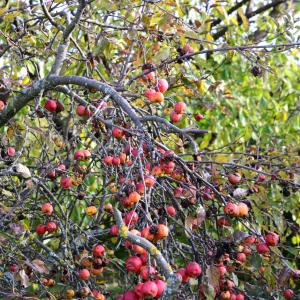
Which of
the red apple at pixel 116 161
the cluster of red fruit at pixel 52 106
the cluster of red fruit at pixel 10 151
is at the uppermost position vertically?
the cluster of red fruit at pixel 52 106

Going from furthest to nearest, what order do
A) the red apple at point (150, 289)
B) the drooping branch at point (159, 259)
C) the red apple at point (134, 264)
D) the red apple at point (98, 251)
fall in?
the red apple at point (98, 251) < the red apple at point (134, 264) < the red apple at point (150, 289) < the drooping branch at point (159, 259)

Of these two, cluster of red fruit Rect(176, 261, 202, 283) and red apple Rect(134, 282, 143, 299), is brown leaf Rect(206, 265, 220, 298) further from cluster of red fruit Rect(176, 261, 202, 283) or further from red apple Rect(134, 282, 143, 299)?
red apple Rect(134, 282, 143, 299)

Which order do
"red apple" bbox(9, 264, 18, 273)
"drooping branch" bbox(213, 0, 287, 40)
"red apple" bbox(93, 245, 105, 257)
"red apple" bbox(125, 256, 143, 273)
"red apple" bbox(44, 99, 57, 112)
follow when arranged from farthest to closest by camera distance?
"drooping branch" bbox(213, 0, 287, 40)
"red apple" bbox(44, 99, 57, 112)
"red apple" bbox(9, 264, 18, 273)
"red apple" bbox(93, 245, 105, 257)
"red apple" bbox(125, 256, 143, 273)

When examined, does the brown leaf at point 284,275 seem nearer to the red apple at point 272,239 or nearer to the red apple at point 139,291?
the red apple at point 272,239

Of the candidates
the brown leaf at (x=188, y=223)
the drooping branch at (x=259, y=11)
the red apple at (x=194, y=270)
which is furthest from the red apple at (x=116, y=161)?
the drooping branch at (x=259, y=11)

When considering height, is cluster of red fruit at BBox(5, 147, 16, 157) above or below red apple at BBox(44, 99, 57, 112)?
below

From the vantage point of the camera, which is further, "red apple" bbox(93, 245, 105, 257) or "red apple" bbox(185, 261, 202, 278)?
"red apple" bbox(93, 245, 105, 257)

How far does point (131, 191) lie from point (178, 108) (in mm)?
552

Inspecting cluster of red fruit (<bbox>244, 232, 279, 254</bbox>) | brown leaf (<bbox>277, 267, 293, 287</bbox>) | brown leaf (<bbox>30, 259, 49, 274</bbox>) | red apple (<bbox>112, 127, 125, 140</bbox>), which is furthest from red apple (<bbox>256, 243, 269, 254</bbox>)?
brown leaf (<bbox>30, 259, 49, 274</bbox>)

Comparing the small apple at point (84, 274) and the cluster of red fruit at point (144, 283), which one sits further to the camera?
the small apple at point (84, 274)

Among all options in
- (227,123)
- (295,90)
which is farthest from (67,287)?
(295,90)

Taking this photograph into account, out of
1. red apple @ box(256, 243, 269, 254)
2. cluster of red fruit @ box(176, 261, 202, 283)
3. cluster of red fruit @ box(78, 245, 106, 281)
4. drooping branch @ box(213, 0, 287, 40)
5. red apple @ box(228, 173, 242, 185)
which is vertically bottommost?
cluster of red fruit @ box(78, 245, 106, 281)

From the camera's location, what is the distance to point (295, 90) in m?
5.10

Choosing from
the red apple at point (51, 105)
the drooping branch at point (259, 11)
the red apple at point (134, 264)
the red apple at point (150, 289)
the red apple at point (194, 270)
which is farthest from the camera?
the drooping branch at point (259, 11)
